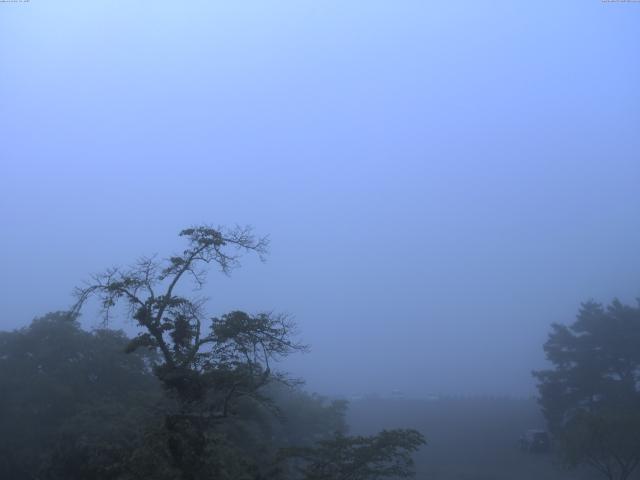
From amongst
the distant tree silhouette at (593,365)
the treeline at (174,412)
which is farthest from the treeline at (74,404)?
the distant tree silhouette at (593,365)

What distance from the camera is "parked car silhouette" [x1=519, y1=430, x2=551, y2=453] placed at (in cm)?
4581

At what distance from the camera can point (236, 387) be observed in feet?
46.4

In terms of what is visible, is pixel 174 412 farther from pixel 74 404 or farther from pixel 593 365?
pixel 593 365

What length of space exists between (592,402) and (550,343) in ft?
23.3

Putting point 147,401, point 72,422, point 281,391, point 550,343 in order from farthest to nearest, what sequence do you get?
point 550,343 → point 281,391 → point 72,422 → point 147,401

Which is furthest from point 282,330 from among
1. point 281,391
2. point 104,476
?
point 281,391

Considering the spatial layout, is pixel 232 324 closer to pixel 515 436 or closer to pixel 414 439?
pixel 414 439

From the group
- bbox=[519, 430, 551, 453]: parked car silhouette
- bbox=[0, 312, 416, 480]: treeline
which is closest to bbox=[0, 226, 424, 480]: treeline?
bbox=[0, 312, 416, 480]: treeline

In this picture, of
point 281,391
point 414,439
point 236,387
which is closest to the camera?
point 236,387

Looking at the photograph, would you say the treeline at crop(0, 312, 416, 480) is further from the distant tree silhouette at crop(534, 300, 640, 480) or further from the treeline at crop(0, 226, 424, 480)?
the distant tree silhouette at crop(534, 300, 640, 480)

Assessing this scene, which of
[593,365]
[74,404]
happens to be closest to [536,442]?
[593,365]

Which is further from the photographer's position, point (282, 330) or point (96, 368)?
point (96, 368)

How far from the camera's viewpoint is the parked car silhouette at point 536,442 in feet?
150

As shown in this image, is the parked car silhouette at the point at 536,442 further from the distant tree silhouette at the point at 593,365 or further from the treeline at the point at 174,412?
the treeline at the point at 174,412
